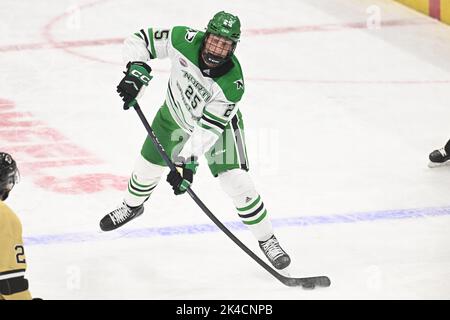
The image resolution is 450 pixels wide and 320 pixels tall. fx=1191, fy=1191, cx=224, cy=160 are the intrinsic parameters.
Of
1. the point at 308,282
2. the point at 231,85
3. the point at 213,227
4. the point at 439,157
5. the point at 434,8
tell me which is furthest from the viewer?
the point at 434,8

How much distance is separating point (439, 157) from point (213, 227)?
165 centimetres

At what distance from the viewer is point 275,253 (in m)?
5.61

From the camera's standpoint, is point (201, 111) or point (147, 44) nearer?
point (201, 111)

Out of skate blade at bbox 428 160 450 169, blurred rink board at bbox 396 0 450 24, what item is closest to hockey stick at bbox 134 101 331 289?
skate blade at bbox 428 160 450 169

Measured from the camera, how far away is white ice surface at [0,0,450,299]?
564 centimetres

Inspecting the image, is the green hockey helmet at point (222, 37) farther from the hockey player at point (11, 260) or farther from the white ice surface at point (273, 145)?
the hockey player at point (11, 260)

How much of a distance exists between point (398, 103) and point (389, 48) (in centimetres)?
130

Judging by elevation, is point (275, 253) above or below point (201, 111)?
below

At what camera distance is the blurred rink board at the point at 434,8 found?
10062 mm

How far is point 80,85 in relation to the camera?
8.48m

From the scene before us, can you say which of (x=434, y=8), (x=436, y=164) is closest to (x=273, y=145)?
(x=436, y=164)

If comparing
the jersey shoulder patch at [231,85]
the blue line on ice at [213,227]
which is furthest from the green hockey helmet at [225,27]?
the blue line on ice at [213,227]

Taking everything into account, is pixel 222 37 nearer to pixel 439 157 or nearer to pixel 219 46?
pixel 219 46
